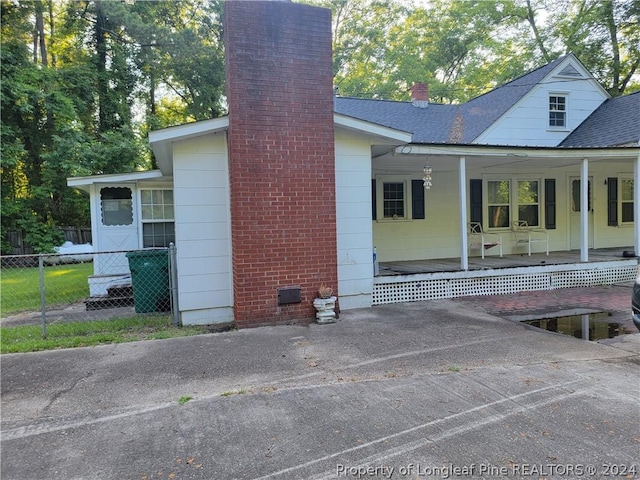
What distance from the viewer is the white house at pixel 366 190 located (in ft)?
19.1

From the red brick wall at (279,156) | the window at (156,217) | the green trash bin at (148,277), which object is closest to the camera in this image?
the red brick wall at (279,156)

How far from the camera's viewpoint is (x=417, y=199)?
1007cm

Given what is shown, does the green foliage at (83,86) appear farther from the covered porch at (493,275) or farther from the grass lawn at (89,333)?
the covered porch at (493,275)

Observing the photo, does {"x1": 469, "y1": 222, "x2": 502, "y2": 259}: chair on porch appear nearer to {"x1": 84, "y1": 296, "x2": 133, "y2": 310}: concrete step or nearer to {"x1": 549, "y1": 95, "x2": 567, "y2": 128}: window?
{"x1": 549, "y1": 95, "x2": 567, "y2": 128}: window

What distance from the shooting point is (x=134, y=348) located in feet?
16.1

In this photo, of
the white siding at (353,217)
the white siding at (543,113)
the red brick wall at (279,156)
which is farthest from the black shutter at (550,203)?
the red brick wall at (279,156)

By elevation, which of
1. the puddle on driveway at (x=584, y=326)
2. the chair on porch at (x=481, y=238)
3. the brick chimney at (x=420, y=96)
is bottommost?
the puddle on driveway at (x=584, y=326)

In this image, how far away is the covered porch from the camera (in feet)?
24.2

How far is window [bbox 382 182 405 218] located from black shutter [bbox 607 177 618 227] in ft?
21.4

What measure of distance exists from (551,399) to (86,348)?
5226 mm

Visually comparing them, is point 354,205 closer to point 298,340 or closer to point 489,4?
point 298,340

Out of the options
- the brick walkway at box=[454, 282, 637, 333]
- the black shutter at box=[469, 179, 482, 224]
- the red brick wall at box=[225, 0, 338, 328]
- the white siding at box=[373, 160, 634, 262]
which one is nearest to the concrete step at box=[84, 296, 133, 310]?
the red brick wall at box=[225, 0, 338, 328]

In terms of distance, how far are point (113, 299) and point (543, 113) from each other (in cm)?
1231

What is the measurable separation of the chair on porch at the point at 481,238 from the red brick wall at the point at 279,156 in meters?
5.37
